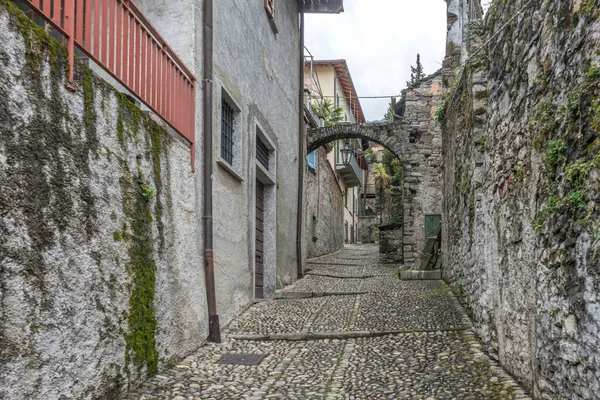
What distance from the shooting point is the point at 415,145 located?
14531mm

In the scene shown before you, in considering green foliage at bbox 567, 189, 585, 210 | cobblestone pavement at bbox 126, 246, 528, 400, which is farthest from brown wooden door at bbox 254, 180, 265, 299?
green foliage at bbox 567, 189, 585, 210

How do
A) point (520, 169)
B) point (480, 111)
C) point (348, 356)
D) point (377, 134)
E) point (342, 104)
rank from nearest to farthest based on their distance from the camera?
point (520, 169)
point (348, 356)
point (480, 111)
point (377, 134)
point (342, 104)

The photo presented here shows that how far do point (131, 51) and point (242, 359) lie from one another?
2821 mm

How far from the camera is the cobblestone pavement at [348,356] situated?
13.2 feet

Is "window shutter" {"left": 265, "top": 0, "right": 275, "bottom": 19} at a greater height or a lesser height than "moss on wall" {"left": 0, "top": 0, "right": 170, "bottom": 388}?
greater

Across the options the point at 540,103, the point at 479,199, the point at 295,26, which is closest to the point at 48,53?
the point at 540,103

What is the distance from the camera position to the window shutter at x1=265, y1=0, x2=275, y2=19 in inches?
349

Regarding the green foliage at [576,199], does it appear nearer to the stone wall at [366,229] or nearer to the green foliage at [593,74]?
the green foliage at [593,74]

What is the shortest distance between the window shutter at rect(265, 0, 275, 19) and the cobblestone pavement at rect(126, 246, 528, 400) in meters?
4.51

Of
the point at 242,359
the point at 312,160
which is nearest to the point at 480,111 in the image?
→ the point at 242,359

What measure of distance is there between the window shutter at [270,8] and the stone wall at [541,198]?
4404 mm

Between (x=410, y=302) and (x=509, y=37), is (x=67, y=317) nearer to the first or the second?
(x=509, y=37)

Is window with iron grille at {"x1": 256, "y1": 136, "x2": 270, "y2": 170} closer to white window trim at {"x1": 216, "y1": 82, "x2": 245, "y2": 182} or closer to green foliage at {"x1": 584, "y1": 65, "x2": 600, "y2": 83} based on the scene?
white window trim at {"x1": 216, "y1": 82, "x2": 245, "y2": 182}

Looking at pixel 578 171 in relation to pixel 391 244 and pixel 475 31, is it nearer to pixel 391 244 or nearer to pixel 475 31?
pixel 475 31
